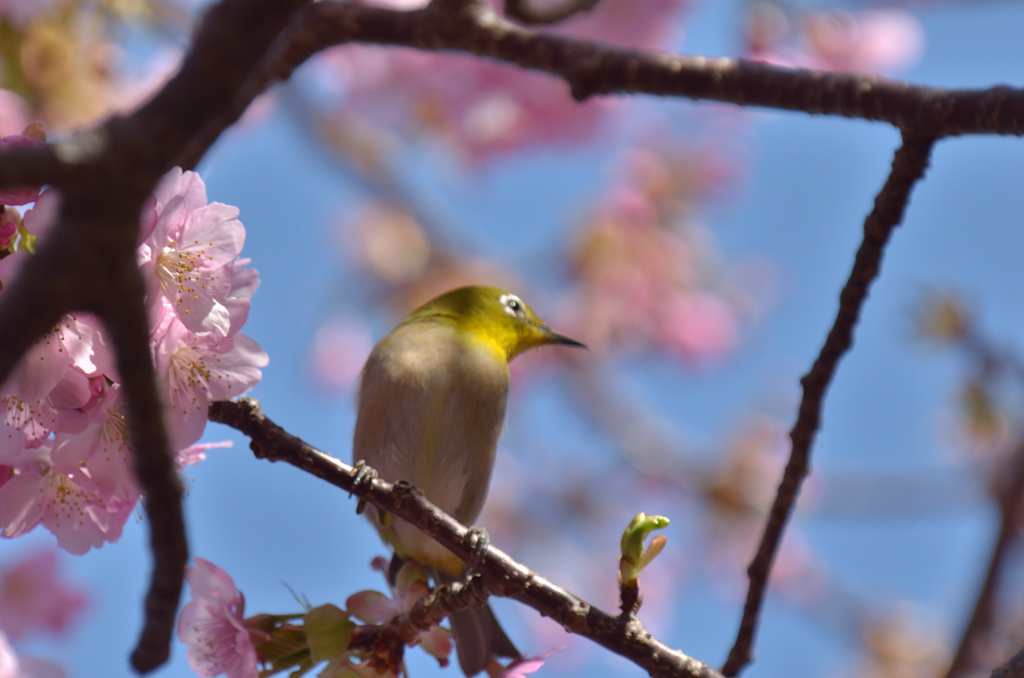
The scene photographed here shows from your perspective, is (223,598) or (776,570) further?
(776,570)

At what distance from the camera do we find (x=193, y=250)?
5.26 feet

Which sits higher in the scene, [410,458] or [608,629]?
[410,458]

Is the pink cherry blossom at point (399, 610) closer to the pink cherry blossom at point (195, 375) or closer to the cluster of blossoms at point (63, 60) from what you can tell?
the pink cherry blossom at point (195, 375)

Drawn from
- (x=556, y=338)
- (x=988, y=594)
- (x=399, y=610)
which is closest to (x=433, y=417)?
(x=556, y=338)

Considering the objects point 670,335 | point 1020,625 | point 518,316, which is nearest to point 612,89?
point 518,316

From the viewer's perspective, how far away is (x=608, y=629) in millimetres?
1680

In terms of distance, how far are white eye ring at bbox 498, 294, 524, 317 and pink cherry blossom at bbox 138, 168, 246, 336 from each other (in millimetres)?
2260

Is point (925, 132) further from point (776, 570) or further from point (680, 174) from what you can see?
point (776, 570)

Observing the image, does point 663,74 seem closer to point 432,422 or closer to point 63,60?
point 432,422

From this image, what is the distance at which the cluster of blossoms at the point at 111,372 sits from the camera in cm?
144

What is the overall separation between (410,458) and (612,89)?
1423 mm

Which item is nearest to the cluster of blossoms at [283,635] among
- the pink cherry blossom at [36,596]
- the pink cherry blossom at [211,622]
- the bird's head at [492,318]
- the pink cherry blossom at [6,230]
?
the pink cherry blossom at [211,622]

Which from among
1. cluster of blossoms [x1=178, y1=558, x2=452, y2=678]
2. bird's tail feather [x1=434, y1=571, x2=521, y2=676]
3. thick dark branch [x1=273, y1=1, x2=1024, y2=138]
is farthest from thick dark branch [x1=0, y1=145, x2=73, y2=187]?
bird's tail feather [x1=434, y1=571, x2=521, y2=676]

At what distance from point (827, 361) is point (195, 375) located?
138cm
